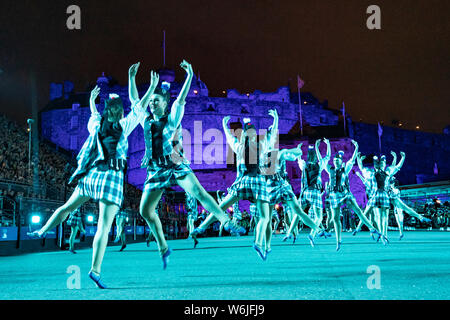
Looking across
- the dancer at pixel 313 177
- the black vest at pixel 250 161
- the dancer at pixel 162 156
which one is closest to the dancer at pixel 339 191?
the dancer at pixel 313 177

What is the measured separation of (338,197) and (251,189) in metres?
4.49

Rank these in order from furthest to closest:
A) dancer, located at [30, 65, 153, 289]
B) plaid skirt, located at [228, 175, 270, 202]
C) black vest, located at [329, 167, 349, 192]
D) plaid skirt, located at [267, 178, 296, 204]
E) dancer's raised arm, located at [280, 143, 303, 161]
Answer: black vest, located at [329, 167, 349, 192] < plaid skirt, located at [267, 178, 296, 204] < dancer's raised arm, located at [280, 143, 303, 161] < plaid skirt, located at [228, 175, 270, 202] < dancer, located at [30, 65, 153, 289]

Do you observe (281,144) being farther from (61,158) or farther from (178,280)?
(178,280)

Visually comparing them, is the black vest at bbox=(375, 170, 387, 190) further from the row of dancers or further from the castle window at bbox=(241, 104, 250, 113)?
the castle window at bbox=(241, 104, 250, 113)

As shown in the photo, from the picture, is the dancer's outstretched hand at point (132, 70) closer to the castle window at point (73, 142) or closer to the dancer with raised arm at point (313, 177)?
the dancer with raised arm at point (313, 177)

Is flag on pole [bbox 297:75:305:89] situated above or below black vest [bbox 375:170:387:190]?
above

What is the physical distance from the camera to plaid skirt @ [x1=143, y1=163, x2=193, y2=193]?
6250mm

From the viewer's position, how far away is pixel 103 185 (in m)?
5.37

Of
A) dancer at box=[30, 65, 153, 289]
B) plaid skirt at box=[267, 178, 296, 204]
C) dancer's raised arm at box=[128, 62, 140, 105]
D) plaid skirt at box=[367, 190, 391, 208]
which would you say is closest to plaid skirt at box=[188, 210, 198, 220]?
plaid skirt at box=[367, 190, 391, 208]

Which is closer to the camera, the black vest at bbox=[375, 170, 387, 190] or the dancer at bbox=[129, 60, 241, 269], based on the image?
the dancer at bbox=[129, 60, 241, 269]

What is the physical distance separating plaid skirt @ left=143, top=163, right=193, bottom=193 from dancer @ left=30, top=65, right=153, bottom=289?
73 cm

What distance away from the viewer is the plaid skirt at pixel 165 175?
20.5ft

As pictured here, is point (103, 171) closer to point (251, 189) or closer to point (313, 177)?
point (251, 189)

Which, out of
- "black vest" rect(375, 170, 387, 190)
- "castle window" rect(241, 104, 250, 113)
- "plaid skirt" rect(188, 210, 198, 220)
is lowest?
"plaid skirt" rect(188, 210, 198, 220)
